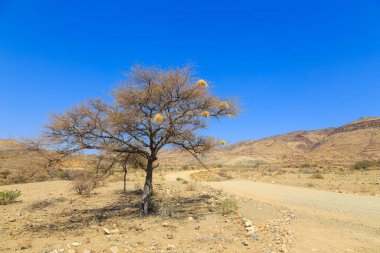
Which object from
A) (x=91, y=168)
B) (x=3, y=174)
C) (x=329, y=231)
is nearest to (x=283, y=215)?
(x=329, y=231)

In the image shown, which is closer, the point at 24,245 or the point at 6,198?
the point at 24,245

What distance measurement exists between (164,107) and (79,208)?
6710 mm

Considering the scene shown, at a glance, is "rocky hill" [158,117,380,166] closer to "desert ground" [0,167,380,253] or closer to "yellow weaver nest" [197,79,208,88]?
"desert ground" [0,167,380,253]

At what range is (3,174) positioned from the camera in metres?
30.8

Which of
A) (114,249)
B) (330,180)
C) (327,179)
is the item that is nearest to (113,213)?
(114,249)

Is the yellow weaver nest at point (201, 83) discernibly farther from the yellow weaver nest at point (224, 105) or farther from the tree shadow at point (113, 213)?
the tree shadow at point (113, 213)

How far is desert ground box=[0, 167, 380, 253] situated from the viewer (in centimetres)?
878

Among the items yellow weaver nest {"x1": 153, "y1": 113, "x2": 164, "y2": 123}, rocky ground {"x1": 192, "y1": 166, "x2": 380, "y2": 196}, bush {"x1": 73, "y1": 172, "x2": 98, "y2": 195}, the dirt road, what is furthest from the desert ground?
rocky ground {"x1": 192, "y1": 166, "x2": 380, "y2": 196}

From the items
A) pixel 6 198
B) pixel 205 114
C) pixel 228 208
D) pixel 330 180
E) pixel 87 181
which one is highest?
pixel 205 114

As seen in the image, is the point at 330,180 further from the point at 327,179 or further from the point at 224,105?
the point at 224,105

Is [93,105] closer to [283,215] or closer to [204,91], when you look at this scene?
[204,91]

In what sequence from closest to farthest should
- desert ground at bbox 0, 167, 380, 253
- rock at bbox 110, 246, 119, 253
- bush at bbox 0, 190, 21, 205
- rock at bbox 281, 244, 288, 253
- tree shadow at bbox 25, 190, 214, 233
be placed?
rock at bbox 281, 244, 288, 253, rock at bbox 110, 246, 119, 253, desert ground at bbox 0, 167, 380, 253, tree shadow at bbox 25, 190, 214, 233, bush at bbox 0, 190, 21, 205

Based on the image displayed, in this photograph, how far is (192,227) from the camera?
1093 centimetres

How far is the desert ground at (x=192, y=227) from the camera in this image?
8781mm
